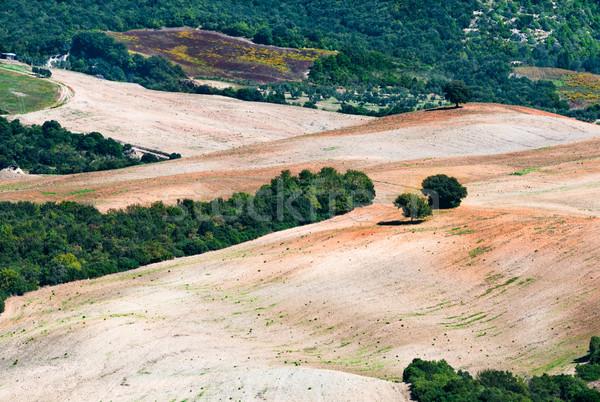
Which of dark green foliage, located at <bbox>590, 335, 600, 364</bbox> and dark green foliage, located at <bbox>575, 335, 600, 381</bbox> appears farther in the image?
dark green foliage, located at <bbox>590, 335, 600, 364</bbox>

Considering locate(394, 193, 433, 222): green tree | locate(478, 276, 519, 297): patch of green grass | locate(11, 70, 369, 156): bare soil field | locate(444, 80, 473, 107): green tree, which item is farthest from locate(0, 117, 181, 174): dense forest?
locate(478, 276, 519, 297): patch of green grass

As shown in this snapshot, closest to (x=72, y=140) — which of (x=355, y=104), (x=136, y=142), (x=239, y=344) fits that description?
(x=136, y=142)

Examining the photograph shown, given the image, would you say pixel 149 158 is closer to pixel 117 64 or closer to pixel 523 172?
pixel 523 172

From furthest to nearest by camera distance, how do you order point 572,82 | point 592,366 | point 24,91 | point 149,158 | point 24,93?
point 572,82 → point 24,91 → point 24,93 → point 149,158 → point 592,366

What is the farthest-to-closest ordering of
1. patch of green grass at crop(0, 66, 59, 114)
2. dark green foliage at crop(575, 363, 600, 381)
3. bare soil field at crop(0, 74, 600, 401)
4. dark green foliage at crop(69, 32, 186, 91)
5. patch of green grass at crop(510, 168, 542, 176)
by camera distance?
dark green foliage at crop(69, 32, 186, 91)
patch of green grass at crop(0, 66, 59, 114)
patch of green grass at crop(510, 168, 542, 176)
bare soil field at crop(0, 74, 600, 401)
dark green foliage at crop(575, 363, 600, 381)

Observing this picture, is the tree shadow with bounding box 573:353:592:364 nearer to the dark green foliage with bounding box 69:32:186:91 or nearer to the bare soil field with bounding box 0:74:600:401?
the bare soil field with bounding box 0:74:600:401

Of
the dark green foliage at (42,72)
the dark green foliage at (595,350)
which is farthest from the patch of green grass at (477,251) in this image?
the dark green foliage at (42,72)

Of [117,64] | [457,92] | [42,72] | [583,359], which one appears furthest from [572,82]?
[583,359]

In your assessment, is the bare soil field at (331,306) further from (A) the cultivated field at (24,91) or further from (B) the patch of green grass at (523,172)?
(A) the cultivated field at (24,91)
